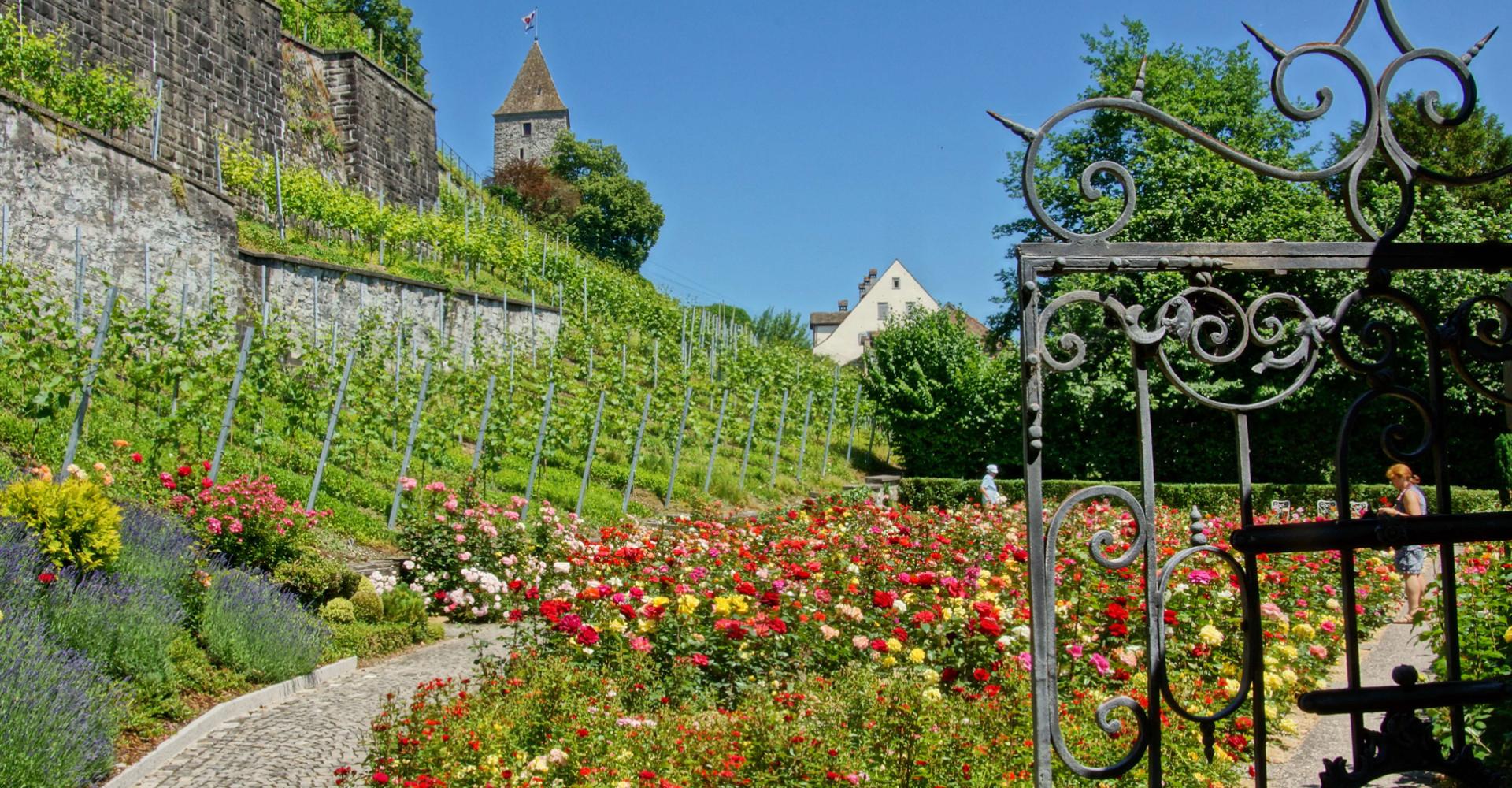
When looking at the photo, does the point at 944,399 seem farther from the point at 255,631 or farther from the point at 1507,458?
the point at 255,631

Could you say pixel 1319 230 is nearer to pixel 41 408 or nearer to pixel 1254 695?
pixel 41 408

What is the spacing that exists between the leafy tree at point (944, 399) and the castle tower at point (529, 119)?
37.9 meters

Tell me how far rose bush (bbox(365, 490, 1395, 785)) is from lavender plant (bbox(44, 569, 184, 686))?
1432 mm

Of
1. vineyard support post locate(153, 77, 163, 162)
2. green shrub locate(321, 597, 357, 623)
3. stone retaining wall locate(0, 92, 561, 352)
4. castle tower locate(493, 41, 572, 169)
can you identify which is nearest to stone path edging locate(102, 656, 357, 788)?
green shrub locate(321, 597, 357, 623)

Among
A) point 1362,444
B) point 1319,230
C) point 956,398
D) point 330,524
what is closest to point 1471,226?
point 1319,230

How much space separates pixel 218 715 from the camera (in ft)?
20.0

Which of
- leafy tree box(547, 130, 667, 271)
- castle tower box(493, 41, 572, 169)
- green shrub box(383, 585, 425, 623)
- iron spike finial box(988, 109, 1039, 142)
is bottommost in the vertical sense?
green shrub box(383, 585, 425, 623)

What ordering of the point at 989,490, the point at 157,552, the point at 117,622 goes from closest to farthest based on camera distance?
the point at 117,622 < the point at 157,552 < the point at 989,490

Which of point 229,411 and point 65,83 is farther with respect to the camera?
point 65,83

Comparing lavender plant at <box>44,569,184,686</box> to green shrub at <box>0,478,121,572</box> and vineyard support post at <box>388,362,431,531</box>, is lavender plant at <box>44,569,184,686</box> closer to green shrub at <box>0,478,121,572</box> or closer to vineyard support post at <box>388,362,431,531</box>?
green shrub at <box>0,478,121,572</box>

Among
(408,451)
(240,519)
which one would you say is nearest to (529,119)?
(408,451)

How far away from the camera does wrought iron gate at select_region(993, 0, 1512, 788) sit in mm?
2062

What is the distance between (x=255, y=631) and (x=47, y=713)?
→ 6.97 ft

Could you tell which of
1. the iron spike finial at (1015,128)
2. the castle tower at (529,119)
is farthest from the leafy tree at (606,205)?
the iron spike finial at (1015,128)
